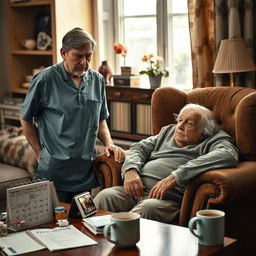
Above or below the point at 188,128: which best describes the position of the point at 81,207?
below

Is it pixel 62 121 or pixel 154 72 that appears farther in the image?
pixel 154 72

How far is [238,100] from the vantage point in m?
3.06

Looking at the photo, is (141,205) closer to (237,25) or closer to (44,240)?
(44,240)

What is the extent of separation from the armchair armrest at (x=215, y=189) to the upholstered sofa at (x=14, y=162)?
1422 mm

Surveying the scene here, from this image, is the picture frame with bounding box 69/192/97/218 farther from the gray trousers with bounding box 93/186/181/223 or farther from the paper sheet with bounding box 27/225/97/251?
the gray trousers with bounding box 93/186/181/223

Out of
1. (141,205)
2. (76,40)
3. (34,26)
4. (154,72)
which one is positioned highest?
(34,26)

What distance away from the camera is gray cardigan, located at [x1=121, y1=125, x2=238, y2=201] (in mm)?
2678

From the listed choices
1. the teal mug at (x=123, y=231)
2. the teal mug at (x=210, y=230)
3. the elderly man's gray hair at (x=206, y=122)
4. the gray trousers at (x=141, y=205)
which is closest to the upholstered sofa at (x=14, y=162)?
the gray trousers at (x=141, y=205)

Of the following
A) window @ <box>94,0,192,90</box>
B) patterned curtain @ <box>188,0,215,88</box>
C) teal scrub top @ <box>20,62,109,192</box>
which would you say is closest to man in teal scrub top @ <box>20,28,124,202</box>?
teal scrub top @ <box>20,62,109,192</box>

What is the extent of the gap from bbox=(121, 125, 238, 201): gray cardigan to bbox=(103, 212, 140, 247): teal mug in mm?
745

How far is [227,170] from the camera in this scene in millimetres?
2631

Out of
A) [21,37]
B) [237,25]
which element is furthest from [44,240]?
[21,37]

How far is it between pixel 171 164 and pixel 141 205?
0.34 metres

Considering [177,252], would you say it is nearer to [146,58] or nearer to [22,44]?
[146,58]
